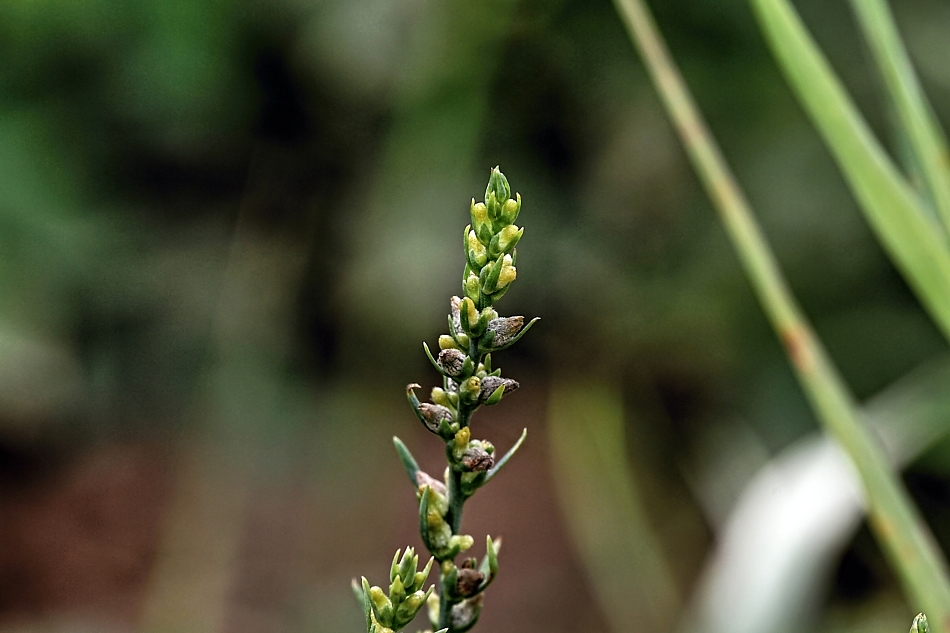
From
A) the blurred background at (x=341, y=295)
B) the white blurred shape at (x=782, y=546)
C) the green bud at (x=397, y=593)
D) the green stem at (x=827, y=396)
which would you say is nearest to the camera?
the green bud at (x=397, y=593)

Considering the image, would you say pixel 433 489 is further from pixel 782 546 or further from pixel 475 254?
pixel 782 546

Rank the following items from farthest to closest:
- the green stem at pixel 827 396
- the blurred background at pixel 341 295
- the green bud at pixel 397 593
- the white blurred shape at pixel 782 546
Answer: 1. the blurred background at pixel 341 295
2. the white blurred shape at pixel 782 546
3. the green stem at pixel 827 396
4. the green bud at pixel 397 593

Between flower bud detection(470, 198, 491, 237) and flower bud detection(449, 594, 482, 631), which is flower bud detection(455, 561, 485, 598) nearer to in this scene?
flower bud detection(449, 594, 482, 631)

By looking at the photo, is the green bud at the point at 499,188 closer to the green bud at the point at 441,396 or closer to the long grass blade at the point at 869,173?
the green bud at the point at 441,396

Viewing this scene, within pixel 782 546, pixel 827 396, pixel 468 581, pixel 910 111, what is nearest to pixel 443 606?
pixel 468 581

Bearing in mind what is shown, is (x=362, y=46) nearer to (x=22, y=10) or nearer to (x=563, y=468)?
(x=22, y=10)

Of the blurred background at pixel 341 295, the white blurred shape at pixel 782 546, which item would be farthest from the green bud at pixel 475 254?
the blurred background at pixel 341 295

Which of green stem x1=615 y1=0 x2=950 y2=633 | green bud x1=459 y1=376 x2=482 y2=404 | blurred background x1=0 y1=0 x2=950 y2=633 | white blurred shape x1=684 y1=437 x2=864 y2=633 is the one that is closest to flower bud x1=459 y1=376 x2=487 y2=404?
green bud x1=459 y1=376 x2=482 y2=404
